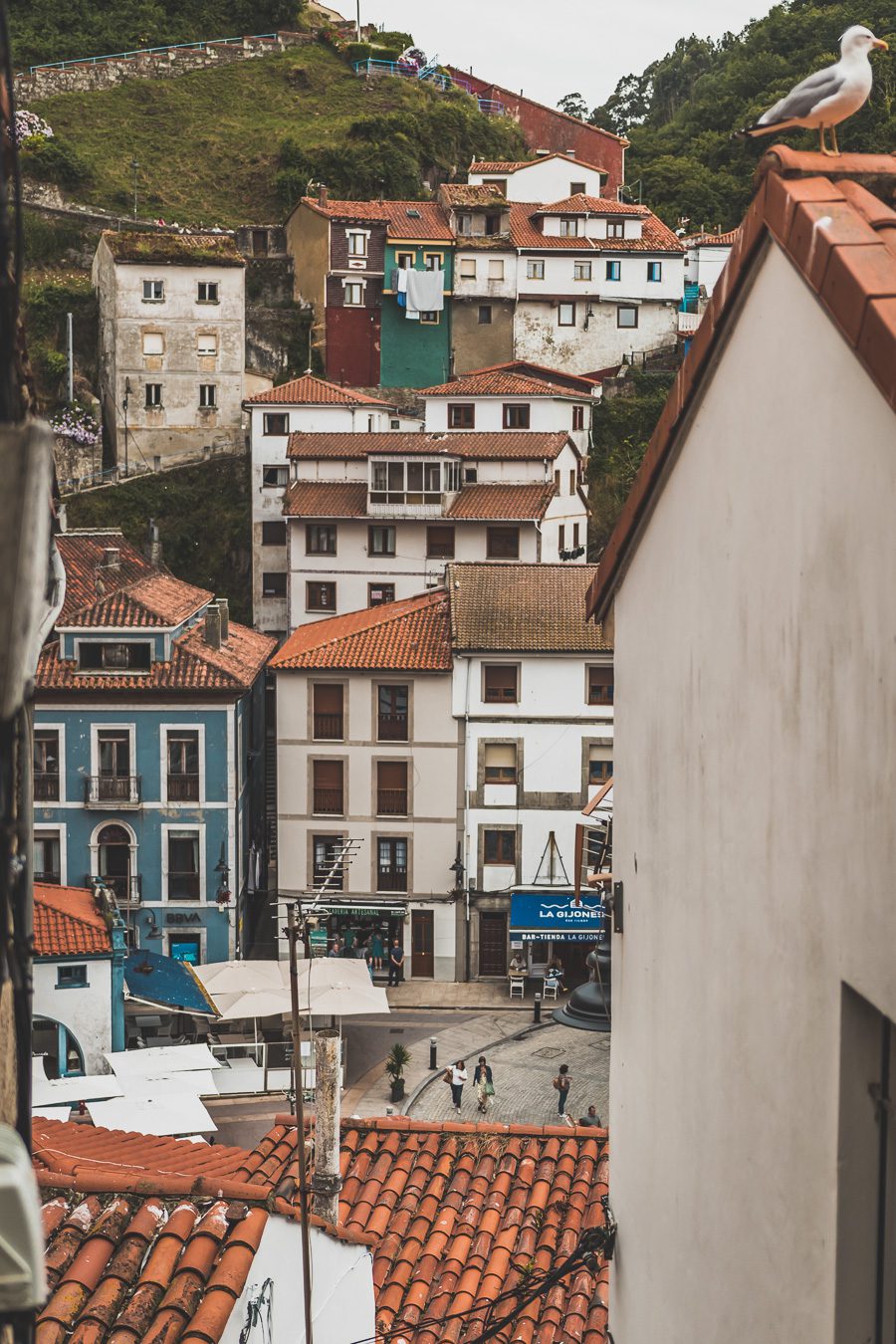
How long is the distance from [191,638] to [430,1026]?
1061 centimetres

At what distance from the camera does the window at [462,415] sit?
53.6 metres

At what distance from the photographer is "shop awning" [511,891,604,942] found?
34594 mm

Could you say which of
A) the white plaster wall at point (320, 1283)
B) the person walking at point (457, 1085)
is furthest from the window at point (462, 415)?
the white plaster wall at point (320, 1283)

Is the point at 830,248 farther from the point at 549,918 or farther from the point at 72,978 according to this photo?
the point at 549,918

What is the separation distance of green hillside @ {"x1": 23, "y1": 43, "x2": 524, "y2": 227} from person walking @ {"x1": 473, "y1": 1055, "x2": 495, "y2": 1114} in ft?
186

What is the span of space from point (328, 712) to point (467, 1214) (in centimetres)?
2469

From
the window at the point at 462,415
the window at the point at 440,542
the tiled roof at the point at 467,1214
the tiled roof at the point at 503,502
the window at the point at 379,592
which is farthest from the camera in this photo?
the window at the point at 462,415

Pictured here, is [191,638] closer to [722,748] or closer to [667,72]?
[722,748]

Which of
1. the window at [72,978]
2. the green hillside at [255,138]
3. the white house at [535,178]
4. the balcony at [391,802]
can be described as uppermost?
the green hillside at [255,138]

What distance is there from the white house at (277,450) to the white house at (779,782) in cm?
4797

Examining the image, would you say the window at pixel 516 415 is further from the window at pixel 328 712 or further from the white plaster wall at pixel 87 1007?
the white plaster wall at pixel 87 1007

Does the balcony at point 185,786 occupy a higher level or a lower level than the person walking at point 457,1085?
higher

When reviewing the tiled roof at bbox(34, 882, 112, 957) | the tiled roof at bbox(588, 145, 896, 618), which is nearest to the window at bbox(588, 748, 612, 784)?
the tiled roof at bbox(34, 882, 112, 957)

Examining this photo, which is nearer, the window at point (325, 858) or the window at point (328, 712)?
the window at point (325, 858)
